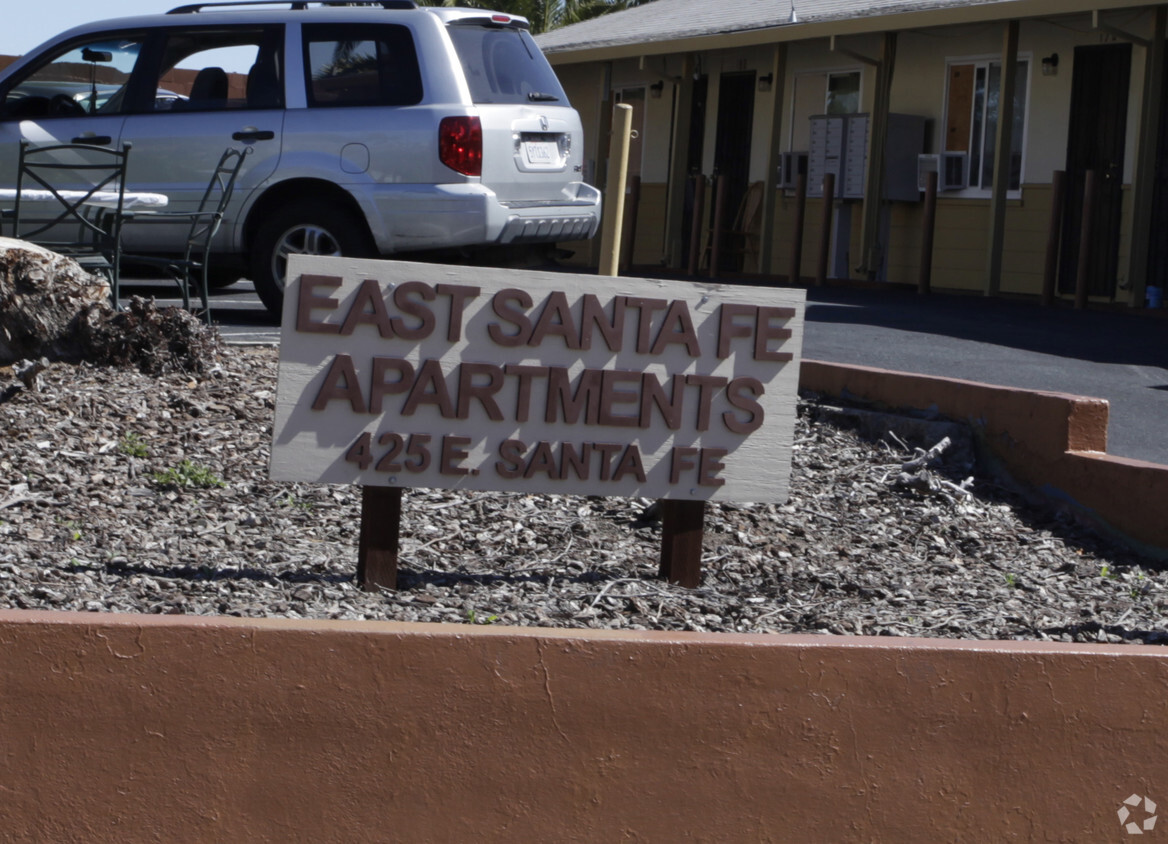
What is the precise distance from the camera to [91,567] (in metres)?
4.01

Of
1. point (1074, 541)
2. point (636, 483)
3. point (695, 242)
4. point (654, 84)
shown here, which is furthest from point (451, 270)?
point (654, 84)

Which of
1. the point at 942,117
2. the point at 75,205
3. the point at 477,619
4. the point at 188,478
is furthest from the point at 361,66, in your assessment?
the point at 942,117

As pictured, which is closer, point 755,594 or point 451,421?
point 451,421

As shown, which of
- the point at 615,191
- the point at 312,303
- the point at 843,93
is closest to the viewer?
the point at 312,303

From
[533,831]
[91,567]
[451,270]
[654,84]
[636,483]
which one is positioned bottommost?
[533,831]

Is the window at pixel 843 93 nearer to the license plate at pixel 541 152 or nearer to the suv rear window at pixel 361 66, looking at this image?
the license plate at pixel 541 152

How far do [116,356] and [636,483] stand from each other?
10.3 feet

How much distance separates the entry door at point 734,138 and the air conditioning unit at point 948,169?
125 inches

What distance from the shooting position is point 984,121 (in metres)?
15.2

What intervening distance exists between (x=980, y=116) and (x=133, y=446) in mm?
12094

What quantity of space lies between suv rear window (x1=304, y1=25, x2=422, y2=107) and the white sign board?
5.29 meters

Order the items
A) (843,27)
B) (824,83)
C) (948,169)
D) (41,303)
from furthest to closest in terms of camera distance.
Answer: (824,83) → (948,169) → (843,27) → (41,303)

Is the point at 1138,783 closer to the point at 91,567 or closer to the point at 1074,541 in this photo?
the point at 1074,541

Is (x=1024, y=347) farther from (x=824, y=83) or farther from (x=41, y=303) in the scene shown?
(x=824, y=83)
